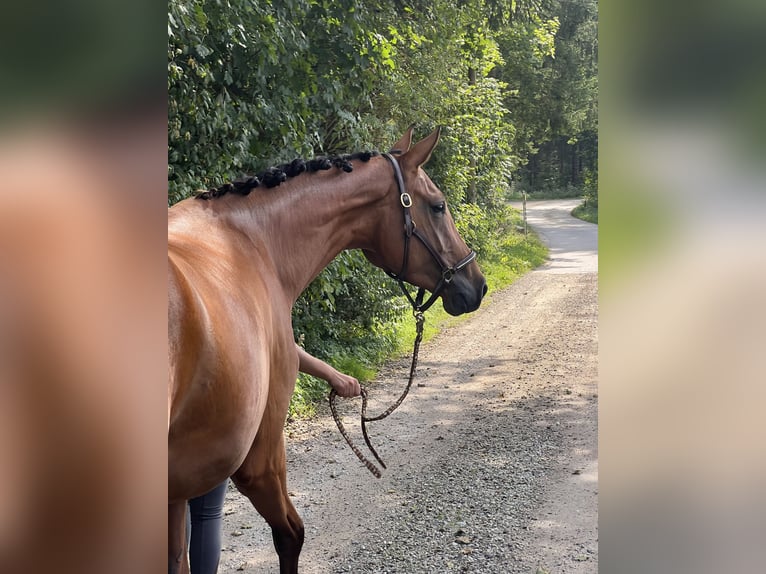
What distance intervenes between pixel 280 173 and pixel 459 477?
9.10 feet

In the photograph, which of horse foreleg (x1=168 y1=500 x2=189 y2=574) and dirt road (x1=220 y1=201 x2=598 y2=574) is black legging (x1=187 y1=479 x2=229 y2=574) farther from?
dirt road (x1=220 y1=201 x2=598 y2=574)

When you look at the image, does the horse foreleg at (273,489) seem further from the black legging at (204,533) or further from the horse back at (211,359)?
the horse back at (211,359)

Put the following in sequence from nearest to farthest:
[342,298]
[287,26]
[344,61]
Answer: [287,26] → [344,61] → [342,298]

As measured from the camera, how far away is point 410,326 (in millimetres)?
9266

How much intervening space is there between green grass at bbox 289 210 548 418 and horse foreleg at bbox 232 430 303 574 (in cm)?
313

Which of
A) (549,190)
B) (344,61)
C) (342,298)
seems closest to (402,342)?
(342,298)

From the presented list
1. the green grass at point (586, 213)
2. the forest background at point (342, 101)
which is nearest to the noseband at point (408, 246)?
the forest background at point (342, 101)

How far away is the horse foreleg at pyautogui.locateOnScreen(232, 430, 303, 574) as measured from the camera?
7.62 ft
